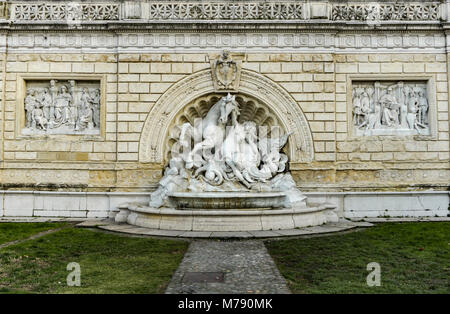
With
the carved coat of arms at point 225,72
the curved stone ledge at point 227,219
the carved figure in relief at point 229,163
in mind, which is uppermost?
the carved coat of arms at point 225,72

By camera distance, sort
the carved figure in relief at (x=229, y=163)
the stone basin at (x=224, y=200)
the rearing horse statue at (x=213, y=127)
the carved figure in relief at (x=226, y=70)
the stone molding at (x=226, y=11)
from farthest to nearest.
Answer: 1. the stone molding at (x=226, y=11)
2. the carved figure in relief at (x=226, y=70)
3. the rearing horse statue at (x=213, y=127)
4. the carved figure in relief at (x=229, y=163)
5. the stone basin at (x=224, y=200)

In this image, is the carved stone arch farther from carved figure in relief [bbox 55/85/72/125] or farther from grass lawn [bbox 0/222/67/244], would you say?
grass lawn [bbox 0/222/67/244]

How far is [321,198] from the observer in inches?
496

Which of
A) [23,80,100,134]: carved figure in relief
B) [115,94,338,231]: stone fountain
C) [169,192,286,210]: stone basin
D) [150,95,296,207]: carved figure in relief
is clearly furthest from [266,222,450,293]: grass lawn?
[23,80,100,134]: carved figure in relief

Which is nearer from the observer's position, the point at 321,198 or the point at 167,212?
the point at 167,212

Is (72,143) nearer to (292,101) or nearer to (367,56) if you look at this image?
(292,101)

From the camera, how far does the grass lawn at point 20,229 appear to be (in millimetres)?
9422

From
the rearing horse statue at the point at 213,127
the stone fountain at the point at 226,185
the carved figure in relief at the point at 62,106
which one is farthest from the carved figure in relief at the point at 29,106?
the rearing horse statue at the point at 213,127

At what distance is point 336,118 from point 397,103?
2.46 m

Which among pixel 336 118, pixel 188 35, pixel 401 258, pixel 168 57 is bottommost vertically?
pixel 401 258

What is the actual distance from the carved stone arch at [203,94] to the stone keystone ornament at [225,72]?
0.66 feet

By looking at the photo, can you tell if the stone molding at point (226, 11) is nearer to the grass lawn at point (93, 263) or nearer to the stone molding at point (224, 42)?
the stone molding at point (224, 42)

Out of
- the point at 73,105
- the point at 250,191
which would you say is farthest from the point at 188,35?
the point at 250,191

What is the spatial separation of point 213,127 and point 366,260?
7296 mm
